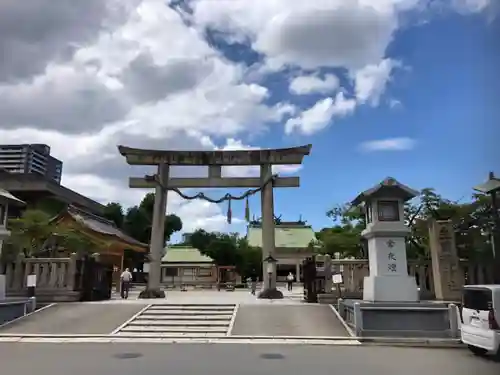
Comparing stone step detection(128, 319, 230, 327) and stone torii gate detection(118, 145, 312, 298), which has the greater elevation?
stone torii gate detection(118, 145, 312, 298)

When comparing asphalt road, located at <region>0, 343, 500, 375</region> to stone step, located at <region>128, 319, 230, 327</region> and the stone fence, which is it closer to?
stone step, located at <region>128, 319, 230, 327</region>

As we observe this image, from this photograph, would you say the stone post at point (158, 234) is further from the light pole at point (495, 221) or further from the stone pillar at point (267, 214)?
the light pole at point (495, 221)

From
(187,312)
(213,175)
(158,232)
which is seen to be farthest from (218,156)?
(187,312)

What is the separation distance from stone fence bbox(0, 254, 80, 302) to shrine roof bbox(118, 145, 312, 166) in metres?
6.13

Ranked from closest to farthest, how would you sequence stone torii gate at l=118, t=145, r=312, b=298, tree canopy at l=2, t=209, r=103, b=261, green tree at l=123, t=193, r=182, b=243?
stone torii gate at l=118, t=145, r=312, b=298 < tree canopy at l=2, t=209, r=103, b=261 < green tree at l=123, t=193, r=182, b=243

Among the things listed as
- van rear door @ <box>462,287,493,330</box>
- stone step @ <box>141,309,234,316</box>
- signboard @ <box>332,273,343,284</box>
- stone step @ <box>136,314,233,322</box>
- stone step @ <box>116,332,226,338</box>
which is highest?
signboard @ <box>332,273,343,284</box>

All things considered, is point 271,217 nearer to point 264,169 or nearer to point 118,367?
point 264,169

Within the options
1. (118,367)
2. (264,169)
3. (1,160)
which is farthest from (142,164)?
(1,160)

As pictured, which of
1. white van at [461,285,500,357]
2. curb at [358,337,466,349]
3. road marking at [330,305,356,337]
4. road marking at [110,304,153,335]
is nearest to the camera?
white van at [461,285,500,357]

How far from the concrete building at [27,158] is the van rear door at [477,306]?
64937mm

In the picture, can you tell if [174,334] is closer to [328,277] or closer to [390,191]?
[328,277]

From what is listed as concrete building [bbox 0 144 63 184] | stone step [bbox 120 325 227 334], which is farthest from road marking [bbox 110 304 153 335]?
concrete building [bbox 0 144 63 184]

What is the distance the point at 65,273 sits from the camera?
16953mm

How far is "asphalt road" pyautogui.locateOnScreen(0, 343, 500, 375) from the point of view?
752cm
